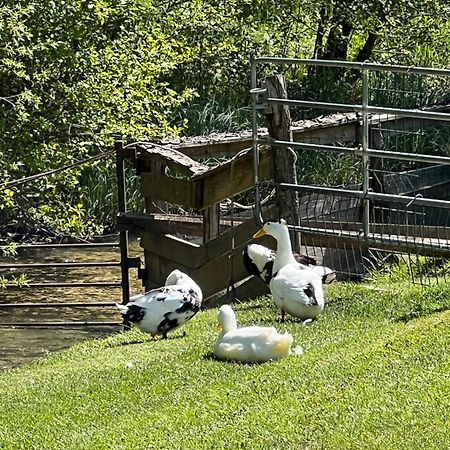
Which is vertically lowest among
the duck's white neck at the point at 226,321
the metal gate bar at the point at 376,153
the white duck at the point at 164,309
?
the white duck at the point at 164,309

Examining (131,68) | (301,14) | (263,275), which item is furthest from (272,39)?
(263,275)

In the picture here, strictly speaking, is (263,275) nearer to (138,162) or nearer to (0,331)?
(138,162)

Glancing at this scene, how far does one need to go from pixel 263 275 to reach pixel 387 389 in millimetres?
3559

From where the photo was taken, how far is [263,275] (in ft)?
32.9

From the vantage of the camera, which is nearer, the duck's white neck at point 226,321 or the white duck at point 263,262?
the duck's white neck at point 226,321

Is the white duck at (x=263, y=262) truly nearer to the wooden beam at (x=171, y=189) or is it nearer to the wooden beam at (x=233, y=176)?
the wooden beam at (x=233, y=176)

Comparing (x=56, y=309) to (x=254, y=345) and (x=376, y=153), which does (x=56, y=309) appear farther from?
(x=254, y=345)

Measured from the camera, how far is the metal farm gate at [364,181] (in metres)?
9.30

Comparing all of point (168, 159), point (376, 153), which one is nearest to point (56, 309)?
point (168, 159)

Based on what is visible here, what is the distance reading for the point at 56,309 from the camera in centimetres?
1495

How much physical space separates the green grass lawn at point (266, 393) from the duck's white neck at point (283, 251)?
0.48 metres

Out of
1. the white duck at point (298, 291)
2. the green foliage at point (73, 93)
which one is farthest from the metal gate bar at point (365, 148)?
A: the green foliage at point (73, 93)

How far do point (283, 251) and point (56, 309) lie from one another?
6308 mm

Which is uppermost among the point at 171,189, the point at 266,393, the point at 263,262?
the point at 171,189
